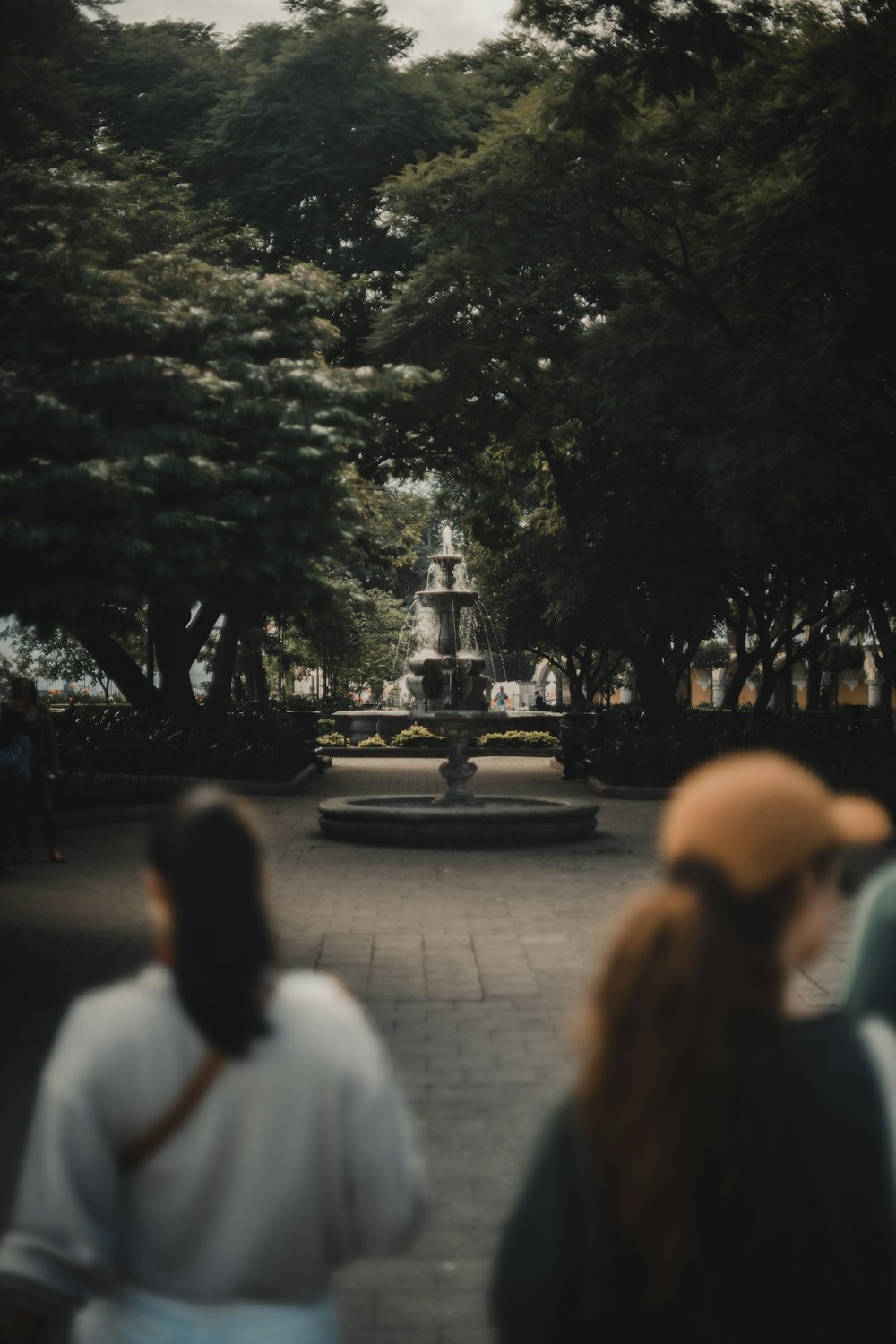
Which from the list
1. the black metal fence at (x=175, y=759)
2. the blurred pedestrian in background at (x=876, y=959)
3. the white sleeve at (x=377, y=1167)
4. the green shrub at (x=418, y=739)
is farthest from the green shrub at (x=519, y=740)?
the white sleeve at (x=377, y=1167)

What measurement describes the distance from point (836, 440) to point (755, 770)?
1829 centimetres

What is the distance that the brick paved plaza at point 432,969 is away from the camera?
4.89 metres

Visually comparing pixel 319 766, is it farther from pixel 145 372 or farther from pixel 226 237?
pixel 145 372

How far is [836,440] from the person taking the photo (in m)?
19.4

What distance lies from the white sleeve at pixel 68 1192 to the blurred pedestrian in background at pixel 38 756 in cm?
1142

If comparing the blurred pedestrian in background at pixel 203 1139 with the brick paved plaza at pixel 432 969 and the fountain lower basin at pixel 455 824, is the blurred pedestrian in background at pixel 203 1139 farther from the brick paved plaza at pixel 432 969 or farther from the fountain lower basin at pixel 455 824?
the fountain lower basin at pixel 455 824

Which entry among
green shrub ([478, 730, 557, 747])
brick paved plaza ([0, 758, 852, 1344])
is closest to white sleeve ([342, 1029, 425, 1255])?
brick paved plaza ([0, 758, 852, 1344])

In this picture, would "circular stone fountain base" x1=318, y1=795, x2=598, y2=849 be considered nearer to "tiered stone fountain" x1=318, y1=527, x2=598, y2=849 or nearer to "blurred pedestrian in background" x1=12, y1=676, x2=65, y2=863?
"tiered stone fountain" x1=318, y1=527, x2=598, y2=849

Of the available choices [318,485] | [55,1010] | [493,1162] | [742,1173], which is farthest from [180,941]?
[318,485]

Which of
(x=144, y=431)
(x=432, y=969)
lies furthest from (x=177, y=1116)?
(x=144, y=431)

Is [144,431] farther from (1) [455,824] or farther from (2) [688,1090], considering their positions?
(2) [688,1090]

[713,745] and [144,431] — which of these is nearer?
[144,431]

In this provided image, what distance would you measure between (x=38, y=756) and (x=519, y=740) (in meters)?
26.4

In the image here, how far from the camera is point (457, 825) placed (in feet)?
54.3
